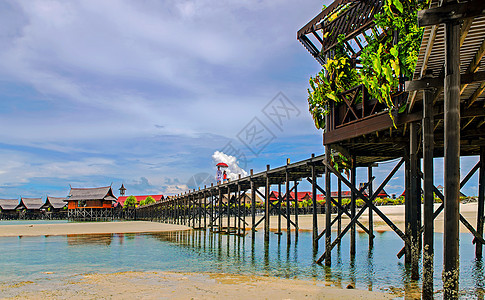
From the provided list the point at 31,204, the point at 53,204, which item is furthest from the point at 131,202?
the point at 31,204

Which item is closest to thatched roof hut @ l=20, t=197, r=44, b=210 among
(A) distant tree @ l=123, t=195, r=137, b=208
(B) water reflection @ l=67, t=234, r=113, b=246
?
(A) distant tree @ l=123, t=195, r=137, b=208

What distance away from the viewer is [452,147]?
564 centimetres

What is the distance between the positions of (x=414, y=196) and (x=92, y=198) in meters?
79.7

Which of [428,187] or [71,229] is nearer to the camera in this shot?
[428,187]

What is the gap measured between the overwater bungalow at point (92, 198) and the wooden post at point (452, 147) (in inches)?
3221

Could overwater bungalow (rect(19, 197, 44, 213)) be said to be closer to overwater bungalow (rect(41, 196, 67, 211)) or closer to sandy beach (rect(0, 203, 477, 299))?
overwater bungalow (rect(41, 196, 67, 211))

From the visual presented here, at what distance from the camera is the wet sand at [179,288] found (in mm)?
9664

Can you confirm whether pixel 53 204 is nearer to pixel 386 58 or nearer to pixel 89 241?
pixel 89 241

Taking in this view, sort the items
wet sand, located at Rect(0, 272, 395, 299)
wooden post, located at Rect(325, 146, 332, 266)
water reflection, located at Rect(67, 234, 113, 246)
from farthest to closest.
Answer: water reflection, located at Rect(67, 234, 113, 246) < wooden post, located at Rect(325, 146, 332, 266) < wet sand, located at Rect(0, 272, 395, 299)

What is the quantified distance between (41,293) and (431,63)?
11213 millimetres

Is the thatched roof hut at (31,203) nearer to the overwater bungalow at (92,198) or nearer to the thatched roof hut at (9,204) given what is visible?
the thatched roof hut at (9,204)

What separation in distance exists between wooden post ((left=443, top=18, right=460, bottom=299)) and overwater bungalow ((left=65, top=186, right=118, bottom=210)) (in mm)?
81825

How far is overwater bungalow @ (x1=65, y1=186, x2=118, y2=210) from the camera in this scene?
81188 millimetres

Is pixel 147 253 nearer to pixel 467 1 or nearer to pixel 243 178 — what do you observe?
pixel 243 178
